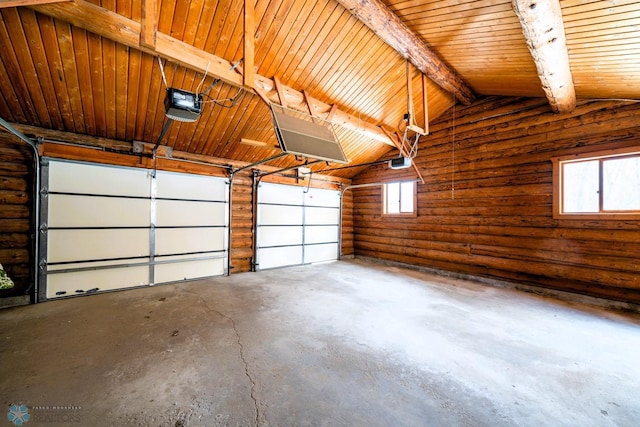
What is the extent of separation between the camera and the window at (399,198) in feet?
22.8

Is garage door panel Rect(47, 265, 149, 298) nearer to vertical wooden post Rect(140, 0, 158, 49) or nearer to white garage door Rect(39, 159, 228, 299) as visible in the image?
white garage door Rect(39, 159, 228, 299)

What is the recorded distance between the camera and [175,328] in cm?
306

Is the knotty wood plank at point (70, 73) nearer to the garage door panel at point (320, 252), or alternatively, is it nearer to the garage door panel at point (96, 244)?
the garage door panel at point (96, 244)

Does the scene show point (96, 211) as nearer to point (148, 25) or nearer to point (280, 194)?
point (148, 25)

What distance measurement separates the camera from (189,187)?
5438 millimetres

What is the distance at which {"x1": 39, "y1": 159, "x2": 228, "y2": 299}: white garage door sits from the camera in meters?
4.11

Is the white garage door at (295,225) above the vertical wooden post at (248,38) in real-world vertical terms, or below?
below

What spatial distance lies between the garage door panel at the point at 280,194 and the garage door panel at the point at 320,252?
1425 millimetres

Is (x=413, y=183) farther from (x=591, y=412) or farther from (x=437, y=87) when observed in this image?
(x=591, y=412)

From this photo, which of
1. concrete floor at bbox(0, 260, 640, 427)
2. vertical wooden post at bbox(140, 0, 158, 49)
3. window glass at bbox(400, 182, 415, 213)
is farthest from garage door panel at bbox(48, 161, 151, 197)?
window glass at bbox(400, 182, 415, 213)

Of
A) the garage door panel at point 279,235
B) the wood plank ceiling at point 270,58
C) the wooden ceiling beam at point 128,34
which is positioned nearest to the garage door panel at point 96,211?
the wood plank ceiling at point 270,58

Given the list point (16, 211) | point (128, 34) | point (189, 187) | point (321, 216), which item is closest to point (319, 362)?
point (128, 34)

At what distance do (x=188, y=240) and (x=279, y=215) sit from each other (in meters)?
2.31

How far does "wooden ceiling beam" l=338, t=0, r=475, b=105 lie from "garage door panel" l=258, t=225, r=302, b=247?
4.76 metres
